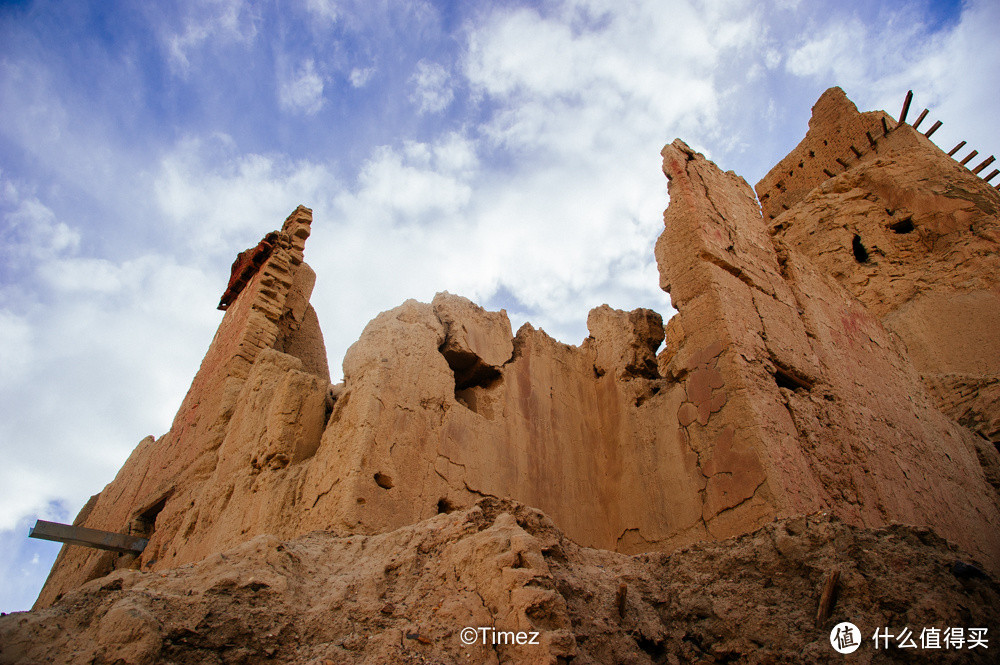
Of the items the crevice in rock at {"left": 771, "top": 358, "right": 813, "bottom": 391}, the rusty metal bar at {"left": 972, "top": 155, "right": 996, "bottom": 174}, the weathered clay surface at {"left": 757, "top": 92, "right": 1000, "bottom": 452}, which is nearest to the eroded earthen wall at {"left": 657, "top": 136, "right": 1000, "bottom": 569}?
the crevice in rock at {"left": 771, "top": 358, "right": 813, "bottom": 391}

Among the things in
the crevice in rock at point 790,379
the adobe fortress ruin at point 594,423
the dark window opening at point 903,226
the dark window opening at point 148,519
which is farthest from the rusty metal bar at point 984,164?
the dark window opening at point 148,519

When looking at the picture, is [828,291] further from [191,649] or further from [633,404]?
[191,649]

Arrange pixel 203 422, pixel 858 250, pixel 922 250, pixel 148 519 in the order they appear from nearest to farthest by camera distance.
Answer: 1. pixel 148 519
2. pixel 203 422
3. pixel 922 250
4. pixel 858 250

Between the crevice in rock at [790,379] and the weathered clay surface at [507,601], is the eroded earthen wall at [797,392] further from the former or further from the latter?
the weathered clay surface at [507,601]

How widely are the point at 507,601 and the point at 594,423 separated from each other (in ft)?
10.5

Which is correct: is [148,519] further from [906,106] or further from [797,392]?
[906,106]

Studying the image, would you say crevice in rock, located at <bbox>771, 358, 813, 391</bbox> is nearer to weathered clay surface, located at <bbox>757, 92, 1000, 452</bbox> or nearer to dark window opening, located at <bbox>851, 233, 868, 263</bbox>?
weathered clay surface, located at <bbox>757, 92, 1000, 452</bbox>

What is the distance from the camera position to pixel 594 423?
17.2ft

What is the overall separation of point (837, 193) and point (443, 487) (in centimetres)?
1202

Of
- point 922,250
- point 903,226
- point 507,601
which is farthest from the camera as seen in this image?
point 903,226

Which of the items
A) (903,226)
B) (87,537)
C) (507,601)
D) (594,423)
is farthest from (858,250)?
(87,537)

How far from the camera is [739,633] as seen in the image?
7.58ft

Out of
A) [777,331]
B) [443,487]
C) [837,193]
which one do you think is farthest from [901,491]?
[837,193]

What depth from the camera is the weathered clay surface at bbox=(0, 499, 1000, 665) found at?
6.30 ft
